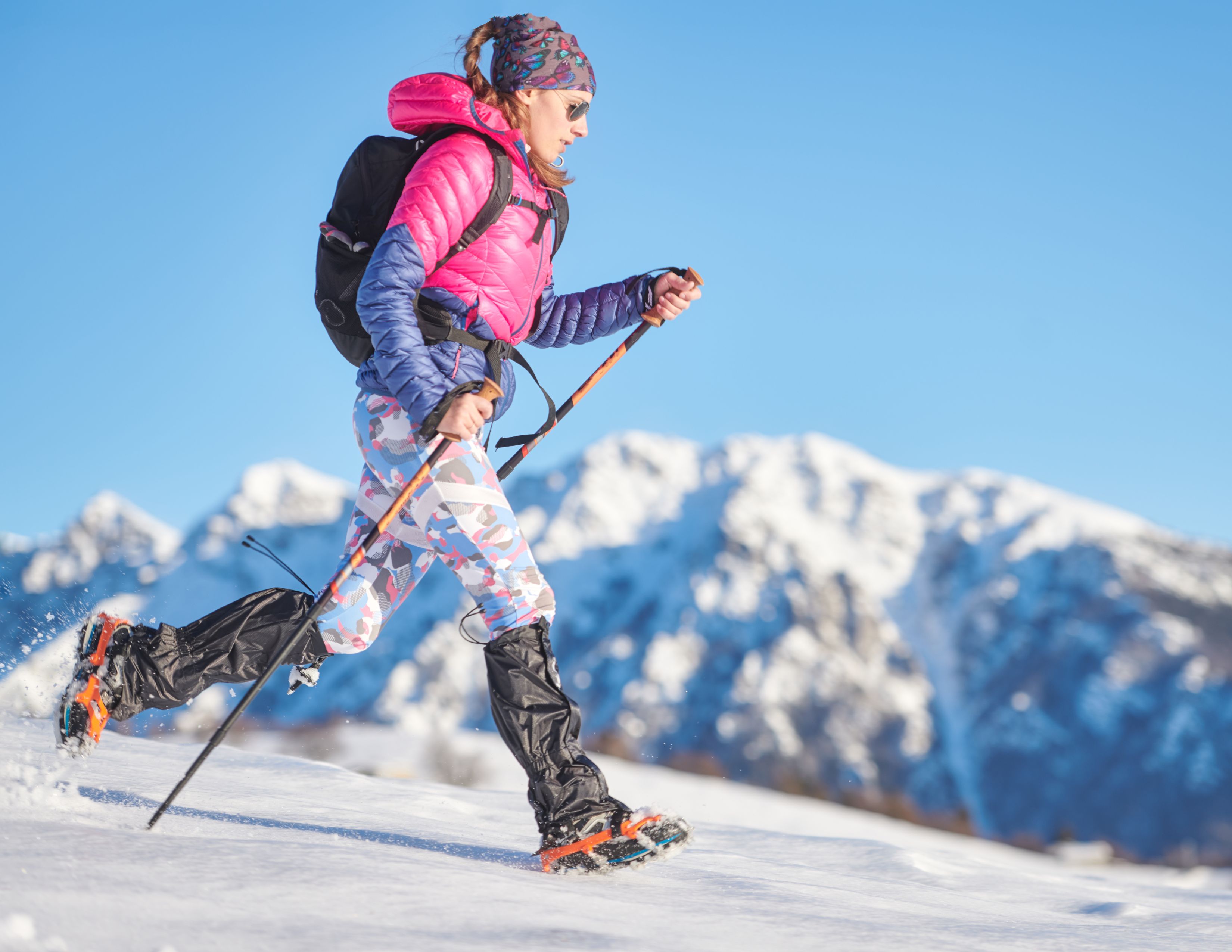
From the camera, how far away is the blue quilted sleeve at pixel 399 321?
308cm

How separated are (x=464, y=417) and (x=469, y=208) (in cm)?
71

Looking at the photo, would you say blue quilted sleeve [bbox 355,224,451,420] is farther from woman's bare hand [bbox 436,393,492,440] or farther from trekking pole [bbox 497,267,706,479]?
trekking pole [bbox 497,267,706,479]

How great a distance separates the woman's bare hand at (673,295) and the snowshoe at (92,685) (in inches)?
92.1

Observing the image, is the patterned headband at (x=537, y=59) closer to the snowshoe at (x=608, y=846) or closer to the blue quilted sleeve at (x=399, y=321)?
A: the blue quilted sleeve at (x=399, y=321)

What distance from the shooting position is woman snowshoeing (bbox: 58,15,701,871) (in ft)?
10.0

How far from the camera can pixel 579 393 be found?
3.97 meters

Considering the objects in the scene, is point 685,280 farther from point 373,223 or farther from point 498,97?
point 373,223

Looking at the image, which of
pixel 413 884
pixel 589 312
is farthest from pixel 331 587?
pixel 589 312

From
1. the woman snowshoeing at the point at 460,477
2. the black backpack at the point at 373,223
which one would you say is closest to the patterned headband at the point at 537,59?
the woman snowshoeing at the point at 460,477

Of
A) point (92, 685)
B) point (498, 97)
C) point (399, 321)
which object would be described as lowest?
point (92, 685)

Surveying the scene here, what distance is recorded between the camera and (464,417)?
3033 millimetres

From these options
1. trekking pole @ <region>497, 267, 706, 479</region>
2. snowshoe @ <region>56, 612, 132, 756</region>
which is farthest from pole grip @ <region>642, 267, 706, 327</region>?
snowshoe @ <region>56, 612, 132, 756</region>

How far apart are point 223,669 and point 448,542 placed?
1.00 m

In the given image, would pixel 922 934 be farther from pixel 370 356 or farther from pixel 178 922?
pixel 370 356
